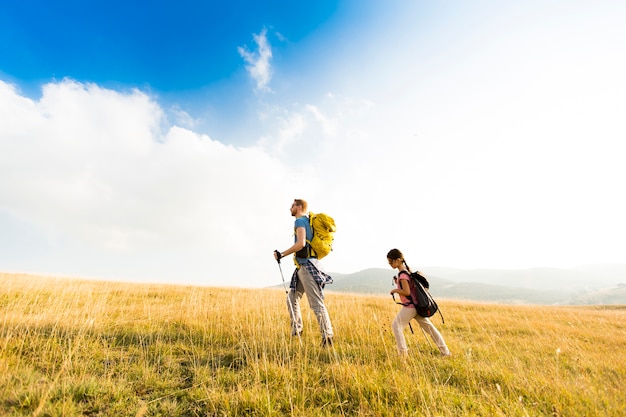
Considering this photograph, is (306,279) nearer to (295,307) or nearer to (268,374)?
(295,307)

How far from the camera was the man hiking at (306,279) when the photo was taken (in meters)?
5.56

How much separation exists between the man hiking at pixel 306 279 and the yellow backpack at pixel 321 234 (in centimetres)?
9

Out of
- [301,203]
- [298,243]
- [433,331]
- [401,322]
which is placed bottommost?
[433,331]

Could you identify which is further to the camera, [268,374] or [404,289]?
[404,289]

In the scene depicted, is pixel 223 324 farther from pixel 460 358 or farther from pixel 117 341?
pixel 460 358

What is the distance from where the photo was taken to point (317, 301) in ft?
18.4

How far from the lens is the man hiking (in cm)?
556

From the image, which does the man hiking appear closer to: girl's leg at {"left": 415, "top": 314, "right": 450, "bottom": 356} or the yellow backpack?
the yellow backpack

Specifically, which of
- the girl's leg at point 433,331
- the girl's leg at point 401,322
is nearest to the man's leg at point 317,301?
the girl's leg at point 401,322

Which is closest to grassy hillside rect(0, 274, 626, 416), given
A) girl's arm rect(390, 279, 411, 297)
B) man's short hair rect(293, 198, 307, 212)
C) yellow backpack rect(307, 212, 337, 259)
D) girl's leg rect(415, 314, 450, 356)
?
girl's leg rect(415, 314, 450, 356)

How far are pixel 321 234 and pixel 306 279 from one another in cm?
93

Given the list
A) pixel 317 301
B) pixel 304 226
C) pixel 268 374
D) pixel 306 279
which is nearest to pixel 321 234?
pixel 304 226

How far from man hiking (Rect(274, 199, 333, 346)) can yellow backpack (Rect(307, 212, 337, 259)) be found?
87 mm

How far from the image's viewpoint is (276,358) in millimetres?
4637
